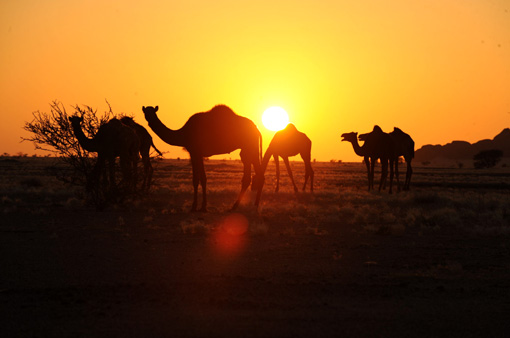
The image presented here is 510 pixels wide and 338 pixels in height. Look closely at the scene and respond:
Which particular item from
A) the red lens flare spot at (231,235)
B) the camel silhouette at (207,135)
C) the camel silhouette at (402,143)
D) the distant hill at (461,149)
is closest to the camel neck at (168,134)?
the camel silhouette at (207,135)

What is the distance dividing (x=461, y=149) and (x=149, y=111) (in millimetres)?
168046

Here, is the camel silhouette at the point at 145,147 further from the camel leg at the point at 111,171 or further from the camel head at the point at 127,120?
the camel leg at the point at 111,171

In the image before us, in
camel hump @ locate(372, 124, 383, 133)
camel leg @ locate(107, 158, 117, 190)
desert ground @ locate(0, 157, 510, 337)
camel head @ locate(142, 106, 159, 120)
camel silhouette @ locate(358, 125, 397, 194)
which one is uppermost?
camel head @ locate(142, 106, 159, 120)

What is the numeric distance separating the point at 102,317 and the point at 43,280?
7.27 ft

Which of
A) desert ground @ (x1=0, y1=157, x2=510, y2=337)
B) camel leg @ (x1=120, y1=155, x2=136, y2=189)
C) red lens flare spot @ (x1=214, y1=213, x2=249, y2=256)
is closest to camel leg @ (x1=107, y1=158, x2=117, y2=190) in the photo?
camel leg @ (x1=120, y1=155, x2=136, y2=189)

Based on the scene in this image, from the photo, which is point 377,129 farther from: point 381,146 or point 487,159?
point 487,159

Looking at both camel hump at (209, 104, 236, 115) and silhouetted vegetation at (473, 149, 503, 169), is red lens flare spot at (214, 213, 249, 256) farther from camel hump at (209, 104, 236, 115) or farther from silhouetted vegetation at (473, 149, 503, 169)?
silhouetted vegetation at (473, 149, 503, 169)

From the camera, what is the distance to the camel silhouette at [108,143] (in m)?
16.0

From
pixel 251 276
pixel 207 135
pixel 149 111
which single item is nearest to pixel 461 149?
pixel 207 135

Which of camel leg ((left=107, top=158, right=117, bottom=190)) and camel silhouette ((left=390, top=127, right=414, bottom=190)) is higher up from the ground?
camel silhouette ((left=390, top=127, right=414, bottom=190))

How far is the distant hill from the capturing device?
16875 centimetres

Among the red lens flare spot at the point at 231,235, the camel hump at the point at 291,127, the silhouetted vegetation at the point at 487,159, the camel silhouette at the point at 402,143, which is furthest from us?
the silhouetted vegetation at the point at 487,159

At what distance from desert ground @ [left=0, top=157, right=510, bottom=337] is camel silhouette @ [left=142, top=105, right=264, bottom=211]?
5.02 ft

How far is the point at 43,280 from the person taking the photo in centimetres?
795
